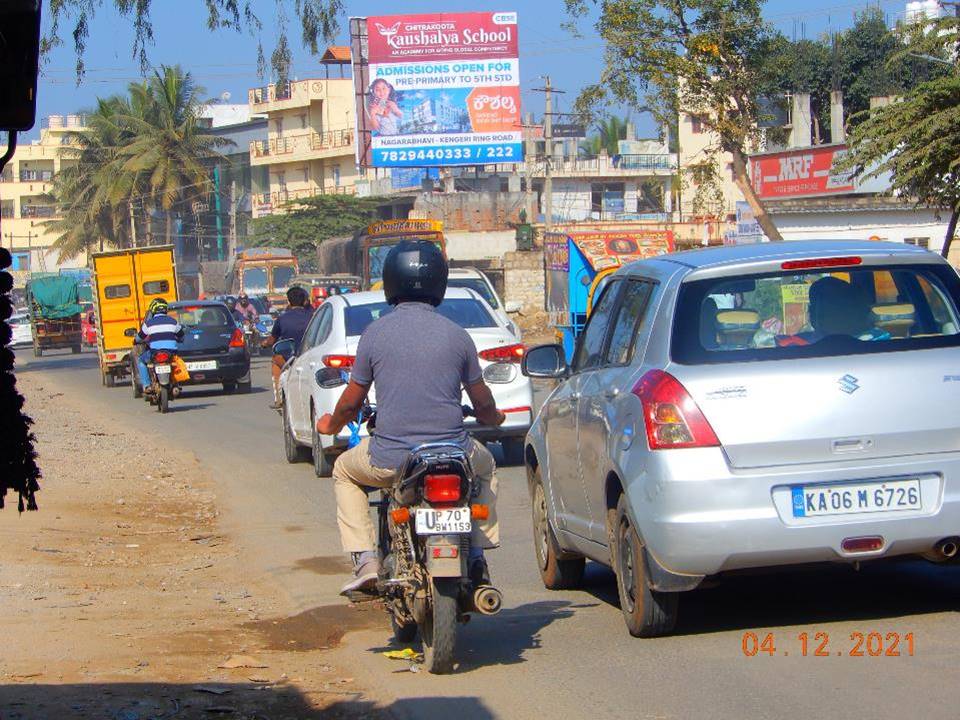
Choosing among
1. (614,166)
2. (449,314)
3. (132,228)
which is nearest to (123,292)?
(449,314)

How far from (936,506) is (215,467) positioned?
Answer: 11.1 metres

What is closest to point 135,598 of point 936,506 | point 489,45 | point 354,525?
point 354,525

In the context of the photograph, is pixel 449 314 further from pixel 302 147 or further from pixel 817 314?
pixel 302 147

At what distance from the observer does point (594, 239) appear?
3653cm

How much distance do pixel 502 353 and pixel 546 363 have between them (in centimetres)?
550

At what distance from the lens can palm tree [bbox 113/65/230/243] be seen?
71.8 meters

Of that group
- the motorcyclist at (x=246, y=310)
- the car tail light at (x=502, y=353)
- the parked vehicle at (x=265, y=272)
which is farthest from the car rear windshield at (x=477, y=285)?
the parked vehicle at (x=265, y=272)

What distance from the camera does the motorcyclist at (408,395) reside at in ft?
20.0

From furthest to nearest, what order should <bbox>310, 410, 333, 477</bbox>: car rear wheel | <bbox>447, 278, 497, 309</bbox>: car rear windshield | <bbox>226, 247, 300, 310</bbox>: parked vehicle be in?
<bbox>226, 247, 300, 310</bbox>: parked vehicle
<bbox>447, 278, 497, 309</bbox>: car rear windshield
<bbox>310, 410, 333, 477</bbox>: car rear wheel

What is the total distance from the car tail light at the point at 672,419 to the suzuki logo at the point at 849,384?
0.60 metres

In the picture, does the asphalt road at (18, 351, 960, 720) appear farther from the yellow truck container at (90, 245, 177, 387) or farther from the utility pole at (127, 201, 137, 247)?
the utility pole at (127, 201, 137, 247)

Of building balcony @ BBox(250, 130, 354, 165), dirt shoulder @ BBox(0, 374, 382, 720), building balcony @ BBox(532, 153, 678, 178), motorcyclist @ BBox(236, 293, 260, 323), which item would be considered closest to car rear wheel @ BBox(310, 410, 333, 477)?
dirt shoulder @ BBox(0, 374, 382, 720)

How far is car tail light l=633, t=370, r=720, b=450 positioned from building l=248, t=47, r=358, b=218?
78113 mm
